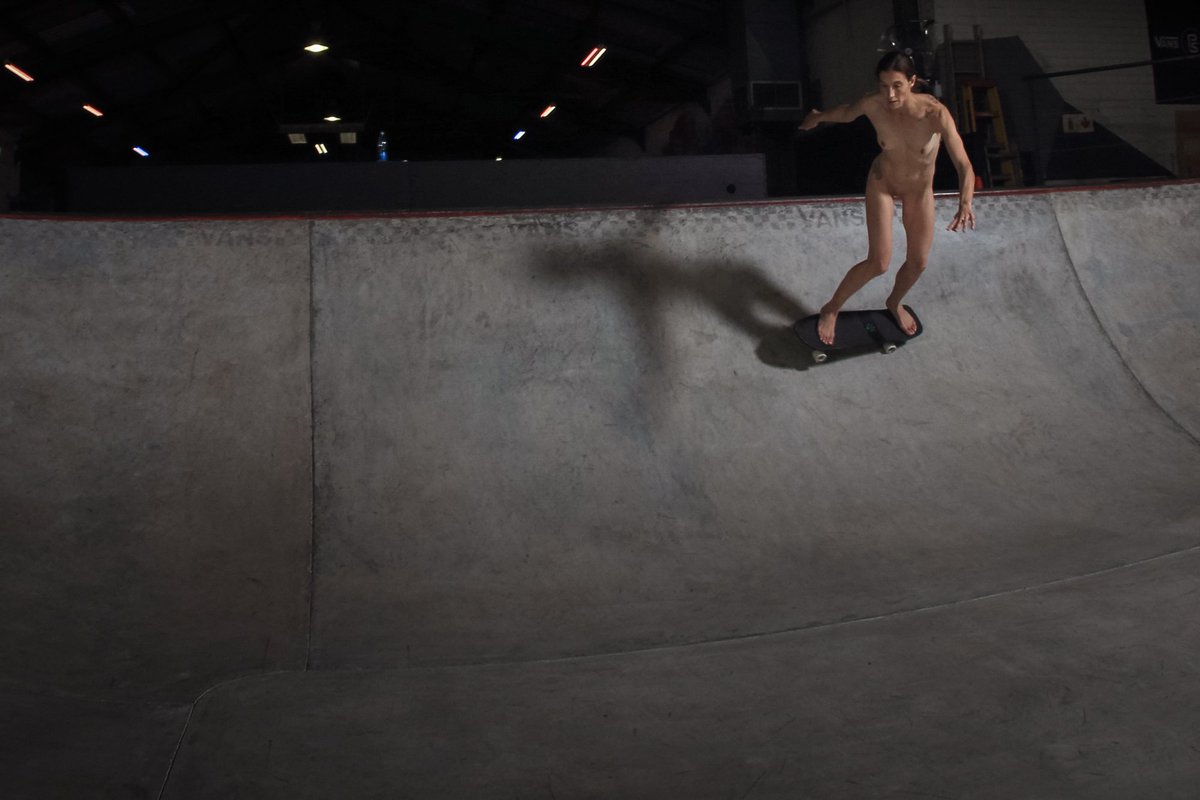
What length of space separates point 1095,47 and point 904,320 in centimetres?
969

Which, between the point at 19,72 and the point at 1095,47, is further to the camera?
the point at 19,72

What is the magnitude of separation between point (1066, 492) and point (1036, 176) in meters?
7.54

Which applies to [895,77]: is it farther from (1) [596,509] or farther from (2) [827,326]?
(1) [596,509]

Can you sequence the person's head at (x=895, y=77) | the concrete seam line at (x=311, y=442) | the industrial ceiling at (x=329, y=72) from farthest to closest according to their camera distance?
the industrial ceiling at (x=329, y=72), the person's head at (x=895, y=77), the concrete seam line at (x=311, y=442)

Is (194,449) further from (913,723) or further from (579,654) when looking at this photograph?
(913,723)

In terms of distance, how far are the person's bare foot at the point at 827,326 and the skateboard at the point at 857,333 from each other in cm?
2

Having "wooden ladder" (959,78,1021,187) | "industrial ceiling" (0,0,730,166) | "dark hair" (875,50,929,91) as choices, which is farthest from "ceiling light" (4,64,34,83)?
"dark hair" (875,50,929,91)

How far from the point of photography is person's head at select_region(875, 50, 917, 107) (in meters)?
3.64

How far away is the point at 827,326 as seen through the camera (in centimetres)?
451

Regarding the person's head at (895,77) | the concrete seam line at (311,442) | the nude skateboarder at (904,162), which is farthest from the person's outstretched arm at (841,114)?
the concrete seam line at (311,442)

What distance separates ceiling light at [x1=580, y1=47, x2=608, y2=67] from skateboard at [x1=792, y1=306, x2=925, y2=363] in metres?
13.6

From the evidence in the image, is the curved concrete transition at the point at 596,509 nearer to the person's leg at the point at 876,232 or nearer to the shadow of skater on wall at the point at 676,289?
the shadow of skater on wall at the point at 676,289

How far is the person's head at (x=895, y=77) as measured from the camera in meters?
3.64

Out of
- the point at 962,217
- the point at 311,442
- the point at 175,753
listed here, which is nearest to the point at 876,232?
the point at 962,217
